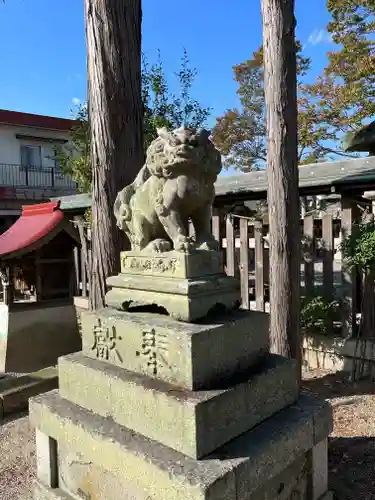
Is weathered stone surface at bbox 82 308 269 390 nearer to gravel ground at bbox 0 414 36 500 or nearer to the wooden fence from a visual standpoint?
gravel ground at bbox 0 414 36 500

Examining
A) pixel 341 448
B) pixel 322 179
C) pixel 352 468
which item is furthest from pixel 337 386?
pixel 322 179

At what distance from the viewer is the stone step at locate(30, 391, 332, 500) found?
7.07 ft

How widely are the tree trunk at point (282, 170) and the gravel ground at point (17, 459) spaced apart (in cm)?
297

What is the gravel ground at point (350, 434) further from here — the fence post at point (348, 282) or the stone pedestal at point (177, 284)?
the stone pedestal at point (177, 284)

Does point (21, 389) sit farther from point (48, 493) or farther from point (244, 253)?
point (244, 253)

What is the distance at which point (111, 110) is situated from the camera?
4.30 metres

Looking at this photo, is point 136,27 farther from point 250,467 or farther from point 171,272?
point 250,467

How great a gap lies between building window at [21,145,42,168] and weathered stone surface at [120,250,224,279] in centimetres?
1841

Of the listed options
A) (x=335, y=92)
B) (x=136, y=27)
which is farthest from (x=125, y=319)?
(x=335, y=92)

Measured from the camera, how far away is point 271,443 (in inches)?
96.0

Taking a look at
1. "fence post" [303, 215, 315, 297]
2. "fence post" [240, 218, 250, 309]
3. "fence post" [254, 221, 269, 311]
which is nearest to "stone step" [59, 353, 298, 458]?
"fence post" [303, 215, 315, 297]

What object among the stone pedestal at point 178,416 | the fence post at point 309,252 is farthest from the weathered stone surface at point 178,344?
the fence post at point 309,252

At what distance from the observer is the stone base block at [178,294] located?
250cm

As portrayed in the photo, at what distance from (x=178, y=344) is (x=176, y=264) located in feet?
1.64
